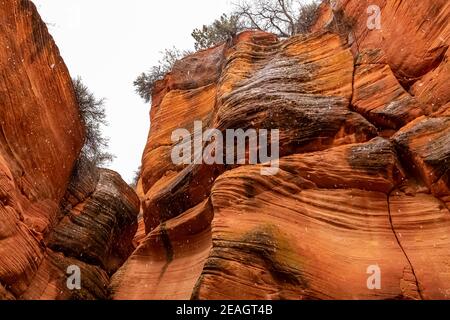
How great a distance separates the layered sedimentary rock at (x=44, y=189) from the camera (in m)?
10.6

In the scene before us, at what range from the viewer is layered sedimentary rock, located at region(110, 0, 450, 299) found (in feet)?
30.0

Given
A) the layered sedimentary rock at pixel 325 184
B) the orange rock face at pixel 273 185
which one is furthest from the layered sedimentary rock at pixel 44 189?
the layered sedimentary rock at pixel 325 184

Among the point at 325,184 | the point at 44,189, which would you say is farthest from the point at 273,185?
the point at 44,189

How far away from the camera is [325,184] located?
10.5 m

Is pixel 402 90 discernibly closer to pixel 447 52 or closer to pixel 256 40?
pixel 447 52

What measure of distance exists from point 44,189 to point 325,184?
582 cm

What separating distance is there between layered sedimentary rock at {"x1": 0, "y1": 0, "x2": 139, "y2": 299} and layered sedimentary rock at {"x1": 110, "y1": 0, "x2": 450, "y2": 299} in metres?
0.94

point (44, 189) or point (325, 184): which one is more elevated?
point (44, 189)

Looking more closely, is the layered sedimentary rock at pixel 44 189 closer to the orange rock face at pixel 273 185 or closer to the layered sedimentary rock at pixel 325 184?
the orange rock face at pixel 273 185

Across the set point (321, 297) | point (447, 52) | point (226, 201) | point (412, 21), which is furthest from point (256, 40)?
point (321, 297)

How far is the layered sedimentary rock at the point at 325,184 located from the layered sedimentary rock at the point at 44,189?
94 cm

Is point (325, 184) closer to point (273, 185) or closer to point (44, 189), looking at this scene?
point (273, 185)

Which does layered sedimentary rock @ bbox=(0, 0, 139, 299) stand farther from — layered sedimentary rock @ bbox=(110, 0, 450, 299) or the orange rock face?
layered sedimentary rock @ bbox=(110, 0, 450, 299)

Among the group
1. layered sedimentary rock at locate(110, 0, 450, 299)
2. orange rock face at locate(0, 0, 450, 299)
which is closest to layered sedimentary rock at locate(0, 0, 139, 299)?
orange rock face at locate(0, 0, 450, 299)
